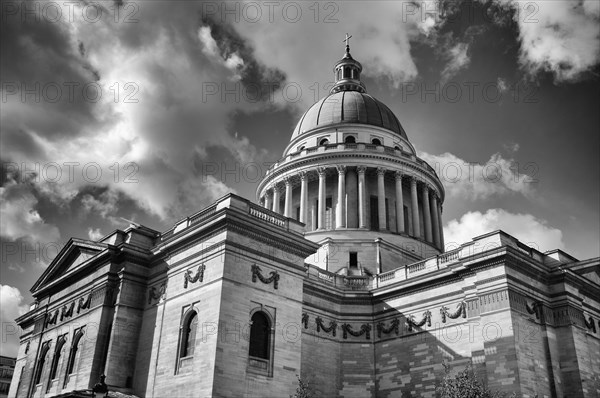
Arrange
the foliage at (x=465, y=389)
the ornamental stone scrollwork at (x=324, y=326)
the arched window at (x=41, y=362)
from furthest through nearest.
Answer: the arched window at (x=41, y=362) < the ornamental stone scrollwork at (x=324, y=326) < the foliage at (x=465, y=389)

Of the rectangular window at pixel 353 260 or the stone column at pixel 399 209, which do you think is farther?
the stone column at pixel 399 209

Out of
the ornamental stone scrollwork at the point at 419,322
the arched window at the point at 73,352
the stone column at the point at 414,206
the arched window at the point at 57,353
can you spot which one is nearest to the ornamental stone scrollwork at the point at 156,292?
the arched window at the point at 73,352

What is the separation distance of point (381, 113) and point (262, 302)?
109ft

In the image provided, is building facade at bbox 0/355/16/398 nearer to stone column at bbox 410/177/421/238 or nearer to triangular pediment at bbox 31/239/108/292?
triangular pediment at bbox 31/239/108/292

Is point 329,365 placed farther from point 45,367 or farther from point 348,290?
point 45,367

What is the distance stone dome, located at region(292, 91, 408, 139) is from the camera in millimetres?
55969

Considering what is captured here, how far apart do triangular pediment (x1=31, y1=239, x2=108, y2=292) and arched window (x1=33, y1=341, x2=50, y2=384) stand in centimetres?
456

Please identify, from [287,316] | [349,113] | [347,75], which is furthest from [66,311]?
[347,75]

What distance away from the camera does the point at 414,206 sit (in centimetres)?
5112

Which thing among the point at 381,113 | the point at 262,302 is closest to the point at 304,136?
the point at 381,113

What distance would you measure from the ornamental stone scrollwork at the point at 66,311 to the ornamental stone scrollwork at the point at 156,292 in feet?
23.0

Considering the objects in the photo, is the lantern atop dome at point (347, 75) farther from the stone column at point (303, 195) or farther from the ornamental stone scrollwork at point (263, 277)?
the ornamental stone scrollwork at point (263, 277)

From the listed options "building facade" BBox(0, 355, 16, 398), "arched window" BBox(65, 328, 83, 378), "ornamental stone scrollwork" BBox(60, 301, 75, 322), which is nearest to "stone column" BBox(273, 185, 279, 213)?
"ornamental stone scrollwork" BBox(60, 301, 75, 322)

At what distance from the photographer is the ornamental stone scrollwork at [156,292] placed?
105 ft
